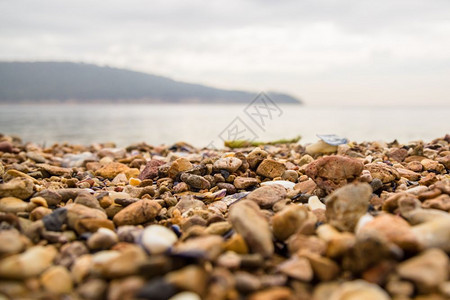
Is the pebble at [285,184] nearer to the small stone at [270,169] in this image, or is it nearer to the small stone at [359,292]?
the small stone at [270,169]

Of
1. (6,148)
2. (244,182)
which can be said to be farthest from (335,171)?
(6,148)

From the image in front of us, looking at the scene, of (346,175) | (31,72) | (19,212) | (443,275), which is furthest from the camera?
(31,72)

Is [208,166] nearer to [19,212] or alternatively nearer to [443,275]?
[19,212]

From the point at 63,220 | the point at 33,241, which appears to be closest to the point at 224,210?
the point at 63,220

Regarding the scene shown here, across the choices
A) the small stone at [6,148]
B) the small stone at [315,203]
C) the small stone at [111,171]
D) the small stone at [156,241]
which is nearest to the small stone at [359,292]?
the small stone at [156,241]

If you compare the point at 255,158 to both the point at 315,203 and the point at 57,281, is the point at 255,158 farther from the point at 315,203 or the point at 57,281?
the point at 57,281

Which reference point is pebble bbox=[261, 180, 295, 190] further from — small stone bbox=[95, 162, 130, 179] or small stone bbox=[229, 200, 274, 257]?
small stone bbox=[95, 162, 130, 179]
